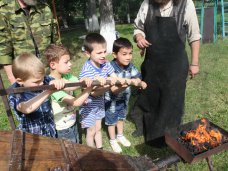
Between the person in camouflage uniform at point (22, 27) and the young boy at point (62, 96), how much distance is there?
524mm

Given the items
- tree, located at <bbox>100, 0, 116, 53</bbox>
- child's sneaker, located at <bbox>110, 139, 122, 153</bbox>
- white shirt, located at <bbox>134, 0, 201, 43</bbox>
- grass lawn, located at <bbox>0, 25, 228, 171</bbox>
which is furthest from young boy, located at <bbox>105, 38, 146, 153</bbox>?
tree, located at <bbox>100, 0, 116, 53</bbox>

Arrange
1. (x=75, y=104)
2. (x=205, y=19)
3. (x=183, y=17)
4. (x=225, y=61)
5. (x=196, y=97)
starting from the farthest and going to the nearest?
(x=205, y=19)
(x=225, y=61)
(x=196, y=97)
(x=183, y=17)
(x=75, y=104)

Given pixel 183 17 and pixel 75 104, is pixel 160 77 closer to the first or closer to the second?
pixel 183 17

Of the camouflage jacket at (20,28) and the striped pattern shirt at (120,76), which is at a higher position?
the camouflage jacket at (20,28)

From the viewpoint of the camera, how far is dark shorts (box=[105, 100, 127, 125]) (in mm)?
3494

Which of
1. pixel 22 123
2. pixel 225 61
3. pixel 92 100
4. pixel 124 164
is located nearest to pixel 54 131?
pixel 22 123

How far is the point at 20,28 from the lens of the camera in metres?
3.06

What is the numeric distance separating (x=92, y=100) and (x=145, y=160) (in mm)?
1407

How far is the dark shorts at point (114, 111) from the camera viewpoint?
3.49 m

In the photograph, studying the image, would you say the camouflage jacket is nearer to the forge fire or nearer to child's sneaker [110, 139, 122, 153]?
child's sneaker [110, 139, 122, 153]

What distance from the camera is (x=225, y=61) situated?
7.06m

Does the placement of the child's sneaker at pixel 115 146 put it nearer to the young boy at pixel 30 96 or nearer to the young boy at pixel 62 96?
the young boy at pixel 62 96

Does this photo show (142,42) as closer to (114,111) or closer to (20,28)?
(114,111)

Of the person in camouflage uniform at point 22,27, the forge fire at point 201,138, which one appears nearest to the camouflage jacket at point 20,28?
the person in camouflage uniform at point 22,27
